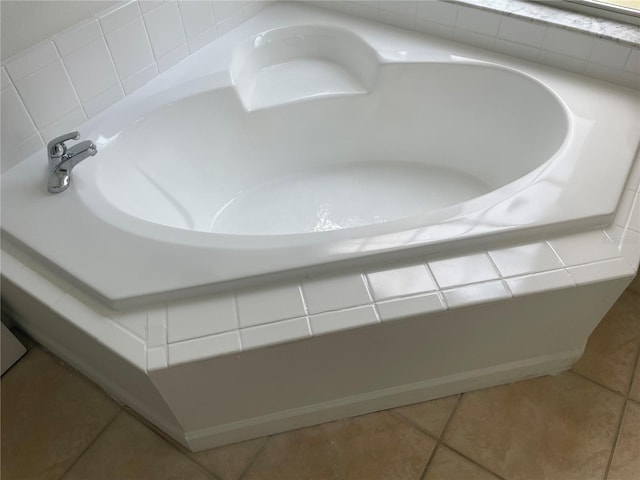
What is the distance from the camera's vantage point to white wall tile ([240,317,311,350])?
0.97 m

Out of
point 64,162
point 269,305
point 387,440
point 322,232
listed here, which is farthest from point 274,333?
point 64,162

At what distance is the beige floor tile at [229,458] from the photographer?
1.26 meters

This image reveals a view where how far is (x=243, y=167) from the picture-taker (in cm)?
174

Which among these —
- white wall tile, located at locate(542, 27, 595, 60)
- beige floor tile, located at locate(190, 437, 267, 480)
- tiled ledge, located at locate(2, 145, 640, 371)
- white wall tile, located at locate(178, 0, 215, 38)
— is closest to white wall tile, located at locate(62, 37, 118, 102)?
white wall tile, located at locate(178, 0, 215, 38)

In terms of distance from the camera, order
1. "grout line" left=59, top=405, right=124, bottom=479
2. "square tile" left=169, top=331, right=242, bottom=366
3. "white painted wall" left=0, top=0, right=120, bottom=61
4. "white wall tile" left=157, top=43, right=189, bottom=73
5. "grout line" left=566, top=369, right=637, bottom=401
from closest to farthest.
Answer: "square tile" left=169, top=331, right=242, bottom=366, "white painted wall" left=0, top=0, right=120, bottom=61, "grout line" left=59, top=405, right=124, bottom=479, "grout line" left=566, top=369, right=637, bottom=401, "white wall tile" left=157, top=43, right=189, bottom=73

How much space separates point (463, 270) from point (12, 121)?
3.68ft

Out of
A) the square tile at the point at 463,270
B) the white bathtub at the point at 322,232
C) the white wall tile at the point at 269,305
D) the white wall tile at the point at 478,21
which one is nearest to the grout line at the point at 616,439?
the white bathtub at the point at 322,232

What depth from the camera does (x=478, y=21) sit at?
163 cm

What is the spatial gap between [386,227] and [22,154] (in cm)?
95

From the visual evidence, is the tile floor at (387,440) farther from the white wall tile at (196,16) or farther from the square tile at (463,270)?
the white wall tile at (196,16)

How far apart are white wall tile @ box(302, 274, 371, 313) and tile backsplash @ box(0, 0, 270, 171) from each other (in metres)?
0.84

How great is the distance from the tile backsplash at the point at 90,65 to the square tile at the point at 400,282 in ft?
3.07

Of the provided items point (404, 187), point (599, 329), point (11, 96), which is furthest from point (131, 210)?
point (599, 329)

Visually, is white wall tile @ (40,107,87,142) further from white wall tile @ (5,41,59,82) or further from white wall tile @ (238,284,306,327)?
white wall tile @ (238,284,306,327)
